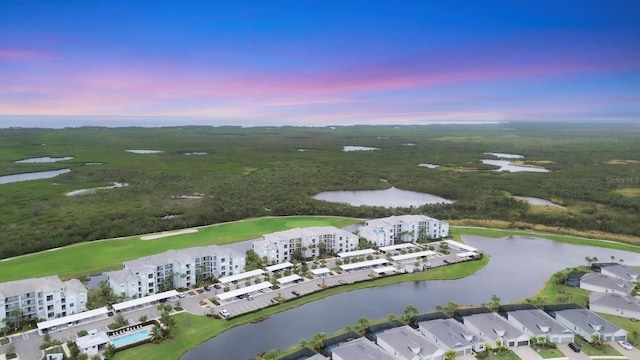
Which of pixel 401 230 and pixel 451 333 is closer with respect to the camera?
pixel 451 333

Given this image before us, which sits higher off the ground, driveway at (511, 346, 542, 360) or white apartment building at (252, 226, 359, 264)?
white apartment building at (252, 226, 359, 264)

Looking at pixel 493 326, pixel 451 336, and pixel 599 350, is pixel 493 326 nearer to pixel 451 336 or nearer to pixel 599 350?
pixel 451 336

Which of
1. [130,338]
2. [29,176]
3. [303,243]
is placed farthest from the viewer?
[29,176]

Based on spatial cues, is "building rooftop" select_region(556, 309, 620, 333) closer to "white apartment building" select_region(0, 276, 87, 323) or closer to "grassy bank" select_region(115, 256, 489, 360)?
"grassy bank" select_region(115, 256, 489, 360)

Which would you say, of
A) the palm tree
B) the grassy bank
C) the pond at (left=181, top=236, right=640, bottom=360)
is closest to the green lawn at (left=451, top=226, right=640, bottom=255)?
the pond at (left=181, top=236, right=640, bottom=360)

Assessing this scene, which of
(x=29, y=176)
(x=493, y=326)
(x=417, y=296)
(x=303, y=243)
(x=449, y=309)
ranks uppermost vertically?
(x=29, y=176)

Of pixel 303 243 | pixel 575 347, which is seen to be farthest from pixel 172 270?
pixel 575 347
